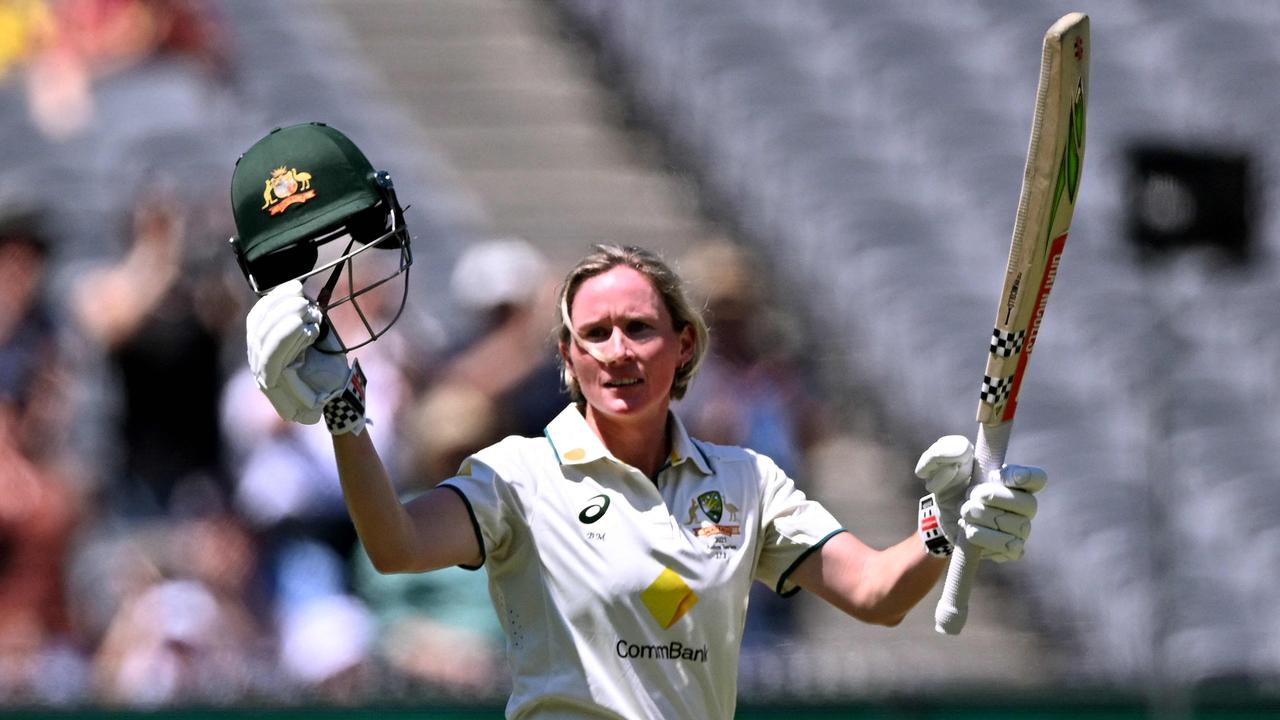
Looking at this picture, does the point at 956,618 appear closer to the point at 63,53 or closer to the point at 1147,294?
the point at 1147,294

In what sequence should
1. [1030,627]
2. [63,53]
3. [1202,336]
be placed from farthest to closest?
[1202,336], [63,53], [1030,627]

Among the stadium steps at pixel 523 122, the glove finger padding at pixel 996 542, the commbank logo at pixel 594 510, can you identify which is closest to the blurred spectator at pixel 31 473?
the stadium steps at pixel 523 122

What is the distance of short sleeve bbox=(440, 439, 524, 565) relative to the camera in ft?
12.1

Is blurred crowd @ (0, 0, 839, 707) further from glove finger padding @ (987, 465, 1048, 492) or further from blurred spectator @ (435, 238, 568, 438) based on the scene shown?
glove finger padding @ (987, 465, 1048, 492)

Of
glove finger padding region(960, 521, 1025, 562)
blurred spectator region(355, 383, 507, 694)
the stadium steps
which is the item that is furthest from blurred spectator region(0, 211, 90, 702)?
glove finger padding region(960, 521, 1025, 562)

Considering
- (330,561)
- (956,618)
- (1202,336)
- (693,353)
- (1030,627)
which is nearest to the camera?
(956,618)

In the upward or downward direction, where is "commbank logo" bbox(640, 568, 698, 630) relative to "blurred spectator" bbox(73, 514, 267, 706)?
upward

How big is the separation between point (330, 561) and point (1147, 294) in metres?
3.62

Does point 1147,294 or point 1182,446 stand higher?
point 1147,294

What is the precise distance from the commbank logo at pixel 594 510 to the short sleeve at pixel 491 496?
12 centimetres

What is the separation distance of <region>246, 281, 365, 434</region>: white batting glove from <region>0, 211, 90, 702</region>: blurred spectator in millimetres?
3739

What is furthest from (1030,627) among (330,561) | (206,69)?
(206,69)

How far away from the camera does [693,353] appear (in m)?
3.98

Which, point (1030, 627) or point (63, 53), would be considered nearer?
point (1030, 627)
